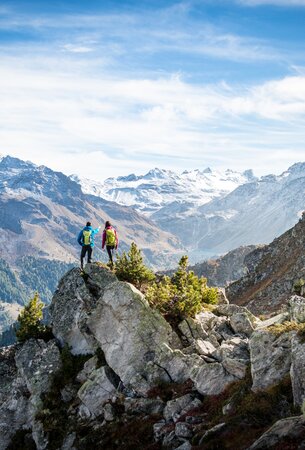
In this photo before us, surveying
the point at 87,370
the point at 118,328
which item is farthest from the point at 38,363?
the point at 118,328

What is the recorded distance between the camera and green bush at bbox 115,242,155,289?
41625 millimetres

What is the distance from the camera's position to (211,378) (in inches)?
1156

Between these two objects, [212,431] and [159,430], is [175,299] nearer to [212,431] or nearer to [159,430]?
[159,430]

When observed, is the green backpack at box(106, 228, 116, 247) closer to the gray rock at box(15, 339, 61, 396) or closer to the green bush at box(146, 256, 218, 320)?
the green bush at box(146, 256, 218, 320)

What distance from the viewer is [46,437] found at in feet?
114

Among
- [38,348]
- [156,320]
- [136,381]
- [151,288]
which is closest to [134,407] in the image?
[136,381]

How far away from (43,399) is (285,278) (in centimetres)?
6100

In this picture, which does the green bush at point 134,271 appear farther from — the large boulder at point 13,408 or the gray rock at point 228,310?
the large boulder at point 13,408

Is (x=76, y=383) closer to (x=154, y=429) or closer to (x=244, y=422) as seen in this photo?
(x=154, y=429)

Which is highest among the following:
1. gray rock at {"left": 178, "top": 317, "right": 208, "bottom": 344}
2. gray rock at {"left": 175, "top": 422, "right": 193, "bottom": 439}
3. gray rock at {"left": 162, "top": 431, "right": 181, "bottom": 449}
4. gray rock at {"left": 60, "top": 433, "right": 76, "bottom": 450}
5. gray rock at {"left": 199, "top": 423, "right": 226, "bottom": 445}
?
gray rock at {"left": 178, "top": 317, "right": 208, "bottom": 344}

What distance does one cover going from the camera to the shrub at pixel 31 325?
43469mm

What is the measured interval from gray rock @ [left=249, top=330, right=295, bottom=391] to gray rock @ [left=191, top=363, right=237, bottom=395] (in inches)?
104

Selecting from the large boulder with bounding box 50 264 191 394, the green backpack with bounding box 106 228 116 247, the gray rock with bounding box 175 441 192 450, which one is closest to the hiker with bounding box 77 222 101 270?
the green backpack with bounding box 106 228 116 247

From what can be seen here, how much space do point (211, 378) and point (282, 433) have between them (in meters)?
9.94
